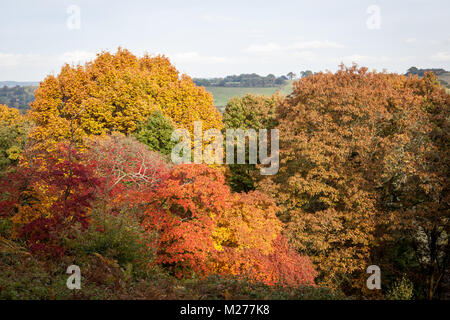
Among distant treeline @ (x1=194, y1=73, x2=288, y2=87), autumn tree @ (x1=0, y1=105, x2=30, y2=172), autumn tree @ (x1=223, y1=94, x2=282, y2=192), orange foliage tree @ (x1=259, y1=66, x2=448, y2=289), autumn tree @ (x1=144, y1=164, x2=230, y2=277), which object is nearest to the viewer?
autumn tree @ (x1=144, y1=164, x2=230, y2=277)

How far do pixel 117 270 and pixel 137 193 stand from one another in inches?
262

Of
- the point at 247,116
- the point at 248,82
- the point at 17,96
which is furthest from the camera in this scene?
the point at 248,82

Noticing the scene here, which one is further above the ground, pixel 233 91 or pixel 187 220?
pixel 233 91

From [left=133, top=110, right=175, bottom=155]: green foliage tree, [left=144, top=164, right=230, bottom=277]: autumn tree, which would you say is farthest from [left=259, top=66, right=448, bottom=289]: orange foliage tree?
[left=133, top=110, right=175, bottom=155]: green foliage tree

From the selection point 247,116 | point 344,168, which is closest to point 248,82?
point 247,116

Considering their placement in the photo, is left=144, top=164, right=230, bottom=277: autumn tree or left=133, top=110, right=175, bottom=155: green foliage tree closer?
left=144, top=164, right=230, bottom=277: autumn tree

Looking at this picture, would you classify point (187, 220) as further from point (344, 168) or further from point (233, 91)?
point (233, 91)

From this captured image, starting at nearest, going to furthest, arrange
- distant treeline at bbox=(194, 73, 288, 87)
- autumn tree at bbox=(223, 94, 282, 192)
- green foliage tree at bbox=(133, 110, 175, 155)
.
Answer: green foliage tree at bbox=(133, 110, 175, 155) < autumn tree at bbox=(223, 94, 282, 192) < distant treeline at bbox=(194, 73, 288, 87)

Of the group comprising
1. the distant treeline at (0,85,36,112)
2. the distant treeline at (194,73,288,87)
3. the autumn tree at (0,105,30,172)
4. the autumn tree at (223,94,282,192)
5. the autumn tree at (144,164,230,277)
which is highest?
the distant treeline at (194,73,288,87)

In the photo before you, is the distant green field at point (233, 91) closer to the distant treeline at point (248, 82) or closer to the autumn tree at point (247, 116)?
the distant treeline at point (248, 82)

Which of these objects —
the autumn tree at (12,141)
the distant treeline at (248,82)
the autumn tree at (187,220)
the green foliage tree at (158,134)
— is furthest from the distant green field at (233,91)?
the autumn tree at (187,220)

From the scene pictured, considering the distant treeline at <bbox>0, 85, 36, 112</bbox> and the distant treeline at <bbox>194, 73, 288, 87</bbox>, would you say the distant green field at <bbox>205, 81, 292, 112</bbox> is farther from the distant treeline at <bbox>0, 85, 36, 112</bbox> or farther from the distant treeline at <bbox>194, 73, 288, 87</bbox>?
the distant treeline at <bbox>0, 85, 36, 112</bbox>

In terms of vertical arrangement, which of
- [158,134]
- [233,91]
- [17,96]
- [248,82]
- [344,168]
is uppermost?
[248,82]
